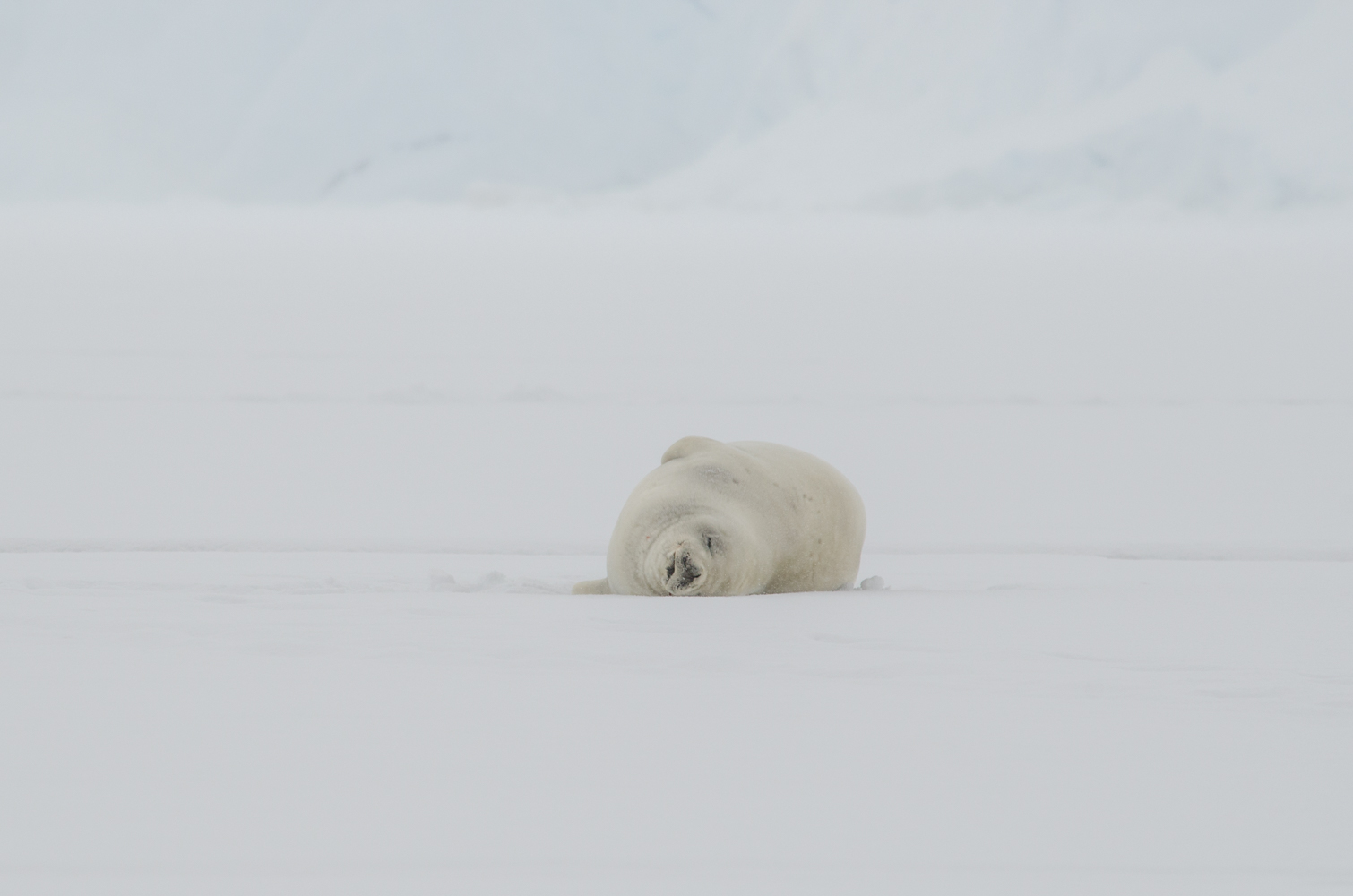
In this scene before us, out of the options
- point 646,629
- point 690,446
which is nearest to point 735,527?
point 690,446

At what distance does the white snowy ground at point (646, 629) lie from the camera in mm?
1889

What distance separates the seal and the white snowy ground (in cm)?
15

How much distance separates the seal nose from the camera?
3631 mm

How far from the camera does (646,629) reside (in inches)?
125

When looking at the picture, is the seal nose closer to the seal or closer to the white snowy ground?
the seal

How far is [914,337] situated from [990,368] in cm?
198

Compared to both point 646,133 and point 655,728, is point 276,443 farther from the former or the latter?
point 646,133

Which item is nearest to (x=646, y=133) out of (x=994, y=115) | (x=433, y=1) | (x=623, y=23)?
(x=623, y=23)

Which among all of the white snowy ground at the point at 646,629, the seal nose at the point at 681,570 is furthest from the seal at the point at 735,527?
the white snowy ground at the point at 646,629

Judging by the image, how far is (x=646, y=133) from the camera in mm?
26828

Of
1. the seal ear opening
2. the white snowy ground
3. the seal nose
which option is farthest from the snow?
the seal ear opening

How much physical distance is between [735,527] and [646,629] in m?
0.63

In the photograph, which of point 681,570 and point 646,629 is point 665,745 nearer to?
point 646,629

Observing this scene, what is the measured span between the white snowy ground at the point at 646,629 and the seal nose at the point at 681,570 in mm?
130
